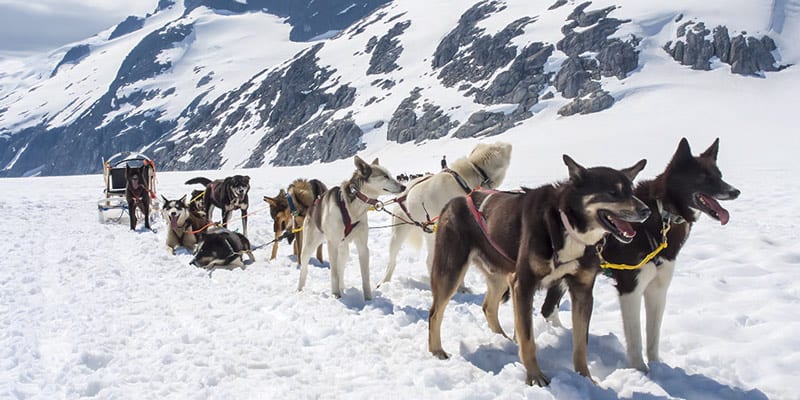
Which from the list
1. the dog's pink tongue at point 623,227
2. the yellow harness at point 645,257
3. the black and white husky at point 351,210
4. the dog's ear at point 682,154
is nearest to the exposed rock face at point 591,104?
the black and white husky at point 351,210

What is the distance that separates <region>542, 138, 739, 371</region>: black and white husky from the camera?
151 inches

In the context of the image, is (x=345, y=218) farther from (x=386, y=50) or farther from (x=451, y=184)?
(x=386, y=50)

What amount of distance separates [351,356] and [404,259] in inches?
175

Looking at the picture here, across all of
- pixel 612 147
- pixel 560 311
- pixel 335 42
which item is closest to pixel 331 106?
pixel 335 42

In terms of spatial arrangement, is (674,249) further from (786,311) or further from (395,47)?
(395,47)

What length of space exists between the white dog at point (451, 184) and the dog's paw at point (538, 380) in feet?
11.4

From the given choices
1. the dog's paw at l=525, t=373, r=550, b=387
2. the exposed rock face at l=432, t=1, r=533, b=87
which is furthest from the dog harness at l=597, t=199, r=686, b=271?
the exposed rock face at l=432, t=1, r=533, b=87

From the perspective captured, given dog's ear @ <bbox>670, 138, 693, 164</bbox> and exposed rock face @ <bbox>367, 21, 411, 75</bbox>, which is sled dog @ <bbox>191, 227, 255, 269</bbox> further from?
exposed rock face @ <bbox>367, 21, 411, 75</bbox>

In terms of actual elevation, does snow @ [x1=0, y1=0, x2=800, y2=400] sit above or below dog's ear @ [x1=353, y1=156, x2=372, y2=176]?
below

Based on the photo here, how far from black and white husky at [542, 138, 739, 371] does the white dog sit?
3303 mm

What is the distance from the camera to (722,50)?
242 ft

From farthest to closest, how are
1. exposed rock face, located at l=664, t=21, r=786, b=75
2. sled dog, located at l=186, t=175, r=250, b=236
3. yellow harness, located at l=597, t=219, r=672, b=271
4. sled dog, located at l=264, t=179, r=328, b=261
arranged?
exposed rock face, located at l=664, t=21, r=786, b=75 < sled dog, located at l=186, t=175, r=250, b=236 < sled dog, located at l=264, t=179, r=328, b=261 < yellow harness, located at l=597, t=219, r=672, b=271

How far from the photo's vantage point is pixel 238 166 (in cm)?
11744

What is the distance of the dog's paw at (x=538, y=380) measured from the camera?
12.3 feet
